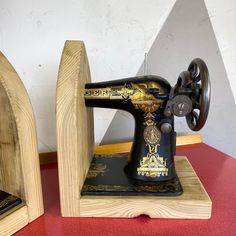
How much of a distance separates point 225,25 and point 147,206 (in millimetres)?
855

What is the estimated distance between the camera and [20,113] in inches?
21.2

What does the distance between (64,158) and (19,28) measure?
0.54m

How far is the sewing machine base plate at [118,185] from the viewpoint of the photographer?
62 cm

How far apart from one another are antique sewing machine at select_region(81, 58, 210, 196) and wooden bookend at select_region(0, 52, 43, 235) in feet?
0.42

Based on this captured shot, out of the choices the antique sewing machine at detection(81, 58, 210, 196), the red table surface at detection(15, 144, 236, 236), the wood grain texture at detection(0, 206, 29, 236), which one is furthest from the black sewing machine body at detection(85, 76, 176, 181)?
the wood grain texture at detection(0, 206, 29, 236)

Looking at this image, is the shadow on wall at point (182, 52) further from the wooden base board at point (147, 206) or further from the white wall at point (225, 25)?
the wooden base board at point (147, 206)

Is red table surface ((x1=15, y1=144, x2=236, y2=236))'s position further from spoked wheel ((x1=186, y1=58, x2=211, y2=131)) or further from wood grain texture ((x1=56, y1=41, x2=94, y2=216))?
spoked wheel ((x1=186, y1=58, x2=211, y2=131))

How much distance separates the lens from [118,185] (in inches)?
25.5

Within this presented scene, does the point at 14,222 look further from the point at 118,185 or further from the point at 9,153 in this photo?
the point at 118,185

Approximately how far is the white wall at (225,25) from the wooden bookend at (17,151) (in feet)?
2.84

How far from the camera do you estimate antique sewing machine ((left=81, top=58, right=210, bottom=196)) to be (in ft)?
1.99

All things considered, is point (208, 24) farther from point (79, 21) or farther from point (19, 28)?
point (19, 28)

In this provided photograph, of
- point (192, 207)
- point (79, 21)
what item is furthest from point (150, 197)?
point (79, 21)

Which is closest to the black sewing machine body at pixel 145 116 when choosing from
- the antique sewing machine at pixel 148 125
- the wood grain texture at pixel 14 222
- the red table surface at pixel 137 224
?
the antique sewing machine at pixel 148 125
